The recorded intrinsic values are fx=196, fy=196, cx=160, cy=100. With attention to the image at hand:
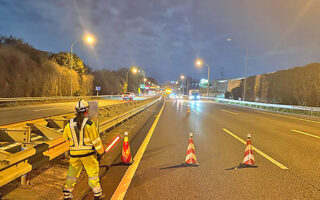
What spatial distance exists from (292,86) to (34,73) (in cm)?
3639

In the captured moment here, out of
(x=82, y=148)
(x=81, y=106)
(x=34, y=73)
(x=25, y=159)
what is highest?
(x=34, y=73)

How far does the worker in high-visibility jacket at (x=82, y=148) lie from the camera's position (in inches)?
127

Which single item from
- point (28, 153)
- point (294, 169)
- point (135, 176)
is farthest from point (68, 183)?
point (294, 169)

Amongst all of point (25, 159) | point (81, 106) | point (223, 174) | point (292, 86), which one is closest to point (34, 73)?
point (25, 159)

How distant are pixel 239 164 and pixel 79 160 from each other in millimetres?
4002

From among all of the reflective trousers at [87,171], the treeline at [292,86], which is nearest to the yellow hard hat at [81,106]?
the reflective trousers at [87,171]

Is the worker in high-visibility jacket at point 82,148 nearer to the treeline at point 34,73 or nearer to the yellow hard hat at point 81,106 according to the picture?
the yellow hard hat at point 81,106

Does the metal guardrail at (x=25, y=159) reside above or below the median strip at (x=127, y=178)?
above

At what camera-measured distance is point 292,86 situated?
27.1 m

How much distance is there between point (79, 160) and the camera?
10.9 feet

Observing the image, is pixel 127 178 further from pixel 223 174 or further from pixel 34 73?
pixel 34 73

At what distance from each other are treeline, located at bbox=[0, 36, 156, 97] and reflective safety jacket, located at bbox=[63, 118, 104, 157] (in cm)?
2517

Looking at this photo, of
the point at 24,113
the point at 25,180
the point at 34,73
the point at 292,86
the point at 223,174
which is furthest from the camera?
the point at 34,73

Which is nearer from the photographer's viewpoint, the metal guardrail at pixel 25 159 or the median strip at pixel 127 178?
the metal guardrail at pixel 25 159
